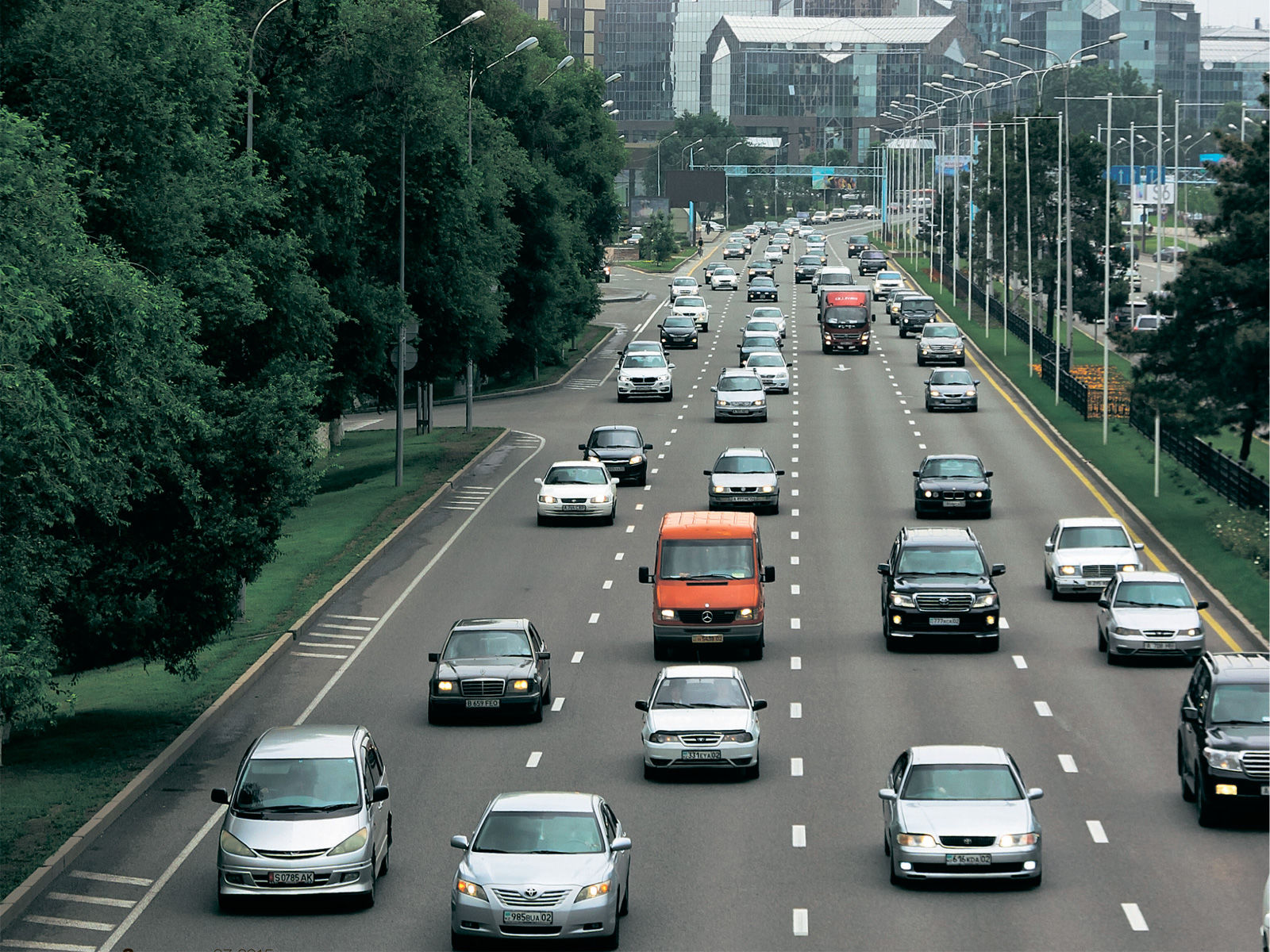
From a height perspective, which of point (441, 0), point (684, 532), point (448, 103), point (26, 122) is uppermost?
point (441, 0)

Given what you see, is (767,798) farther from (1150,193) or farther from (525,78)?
(1150,193)

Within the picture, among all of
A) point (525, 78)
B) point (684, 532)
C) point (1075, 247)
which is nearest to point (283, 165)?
point (684, 532)

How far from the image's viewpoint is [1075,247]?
328 feet

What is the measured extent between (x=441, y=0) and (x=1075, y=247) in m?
45.8

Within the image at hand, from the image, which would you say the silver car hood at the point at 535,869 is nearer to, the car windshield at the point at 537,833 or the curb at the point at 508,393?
the car windshield at the point at 537,833

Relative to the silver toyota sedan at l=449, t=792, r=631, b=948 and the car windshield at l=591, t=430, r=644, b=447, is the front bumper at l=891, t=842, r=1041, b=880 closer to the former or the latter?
the silver toyota sedan at l=449, t=792, r=631, b=948

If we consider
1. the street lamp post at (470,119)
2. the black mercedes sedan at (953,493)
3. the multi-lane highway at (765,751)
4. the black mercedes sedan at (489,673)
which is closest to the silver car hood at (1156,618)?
the multi-lane highway at (765,751)

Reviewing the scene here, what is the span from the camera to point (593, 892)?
19453mm

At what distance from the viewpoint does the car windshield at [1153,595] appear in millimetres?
34062

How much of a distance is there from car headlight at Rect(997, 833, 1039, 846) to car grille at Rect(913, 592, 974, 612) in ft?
45.1

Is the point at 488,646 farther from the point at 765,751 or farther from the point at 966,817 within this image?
the point at 966,817

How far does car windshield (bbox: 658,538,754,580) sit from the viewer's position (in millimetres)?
34875

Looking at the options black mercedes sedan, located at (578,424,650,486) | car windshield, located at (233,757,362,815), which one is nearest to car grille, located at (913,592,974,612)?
car windshield, located at (233,757,362,815)

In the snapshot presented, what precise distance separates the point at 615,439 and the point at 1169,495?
14470mm
